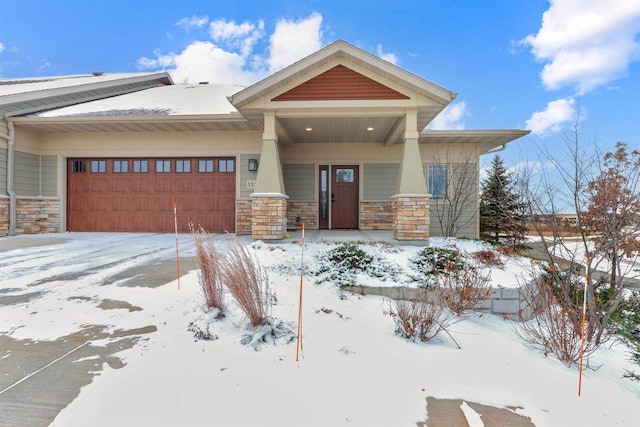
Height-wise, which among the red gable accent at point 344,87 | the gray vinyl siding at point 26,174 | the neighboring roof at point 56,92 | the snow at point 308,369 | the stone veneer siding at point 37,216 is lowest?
the snow at point 308,369

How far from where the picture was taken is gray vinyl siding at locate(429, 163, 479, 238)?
9.51 meters

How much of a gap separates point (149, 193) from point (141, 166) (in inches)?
34.5

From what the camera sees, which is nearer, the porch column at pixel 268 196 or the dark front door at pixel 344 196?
the porch column at pixel 268 196

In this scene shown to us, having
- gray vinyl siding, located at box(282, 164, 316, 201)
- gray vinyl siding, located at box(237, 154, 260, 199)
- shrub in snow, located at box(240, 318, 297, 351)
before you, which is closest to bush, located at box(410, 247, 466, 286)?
shrub in snow, located at box(240, 318, 297, 351)

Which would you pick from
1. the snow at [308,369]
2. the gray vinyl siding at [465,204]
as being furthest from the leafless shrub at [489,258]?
the gray vinyl siding at [465,204]

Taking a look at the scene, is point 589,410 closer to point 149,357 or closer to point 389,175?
point 149,357

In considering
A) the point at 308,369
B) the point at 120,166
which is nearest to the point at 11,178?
the point at 120,166

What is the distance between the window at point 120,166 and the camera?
9.33 m

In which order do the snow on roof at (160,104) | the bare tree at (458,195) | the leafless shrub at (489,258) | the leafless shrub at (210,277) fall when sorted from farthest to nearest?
the bare tree at (458,195) → the snow on roof at (160,104) → the leafless shrub at (489,258) → the leafless shrub at (210,277)

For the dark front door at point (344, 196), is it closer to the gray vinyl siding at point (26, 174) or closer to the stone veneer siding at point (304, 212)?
the stone veneer siding at point (304, 212)

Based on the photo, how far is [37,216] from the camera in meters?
9.08

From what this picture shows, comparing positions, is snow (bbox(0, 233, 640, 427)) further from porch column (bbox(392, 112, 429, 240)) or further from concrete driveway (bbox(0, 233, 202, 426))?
porch column (bbox(392, 112, 429, 240))

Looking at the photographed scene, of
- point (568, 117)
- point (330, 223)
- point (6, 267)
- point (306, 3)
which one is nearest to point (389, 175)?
point (330, 223)

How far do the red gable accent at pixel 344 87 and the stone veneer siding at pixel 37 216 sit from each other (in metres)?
8.71
